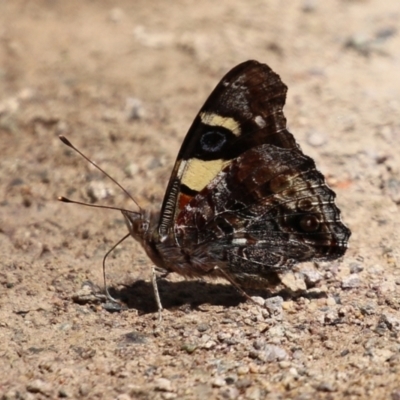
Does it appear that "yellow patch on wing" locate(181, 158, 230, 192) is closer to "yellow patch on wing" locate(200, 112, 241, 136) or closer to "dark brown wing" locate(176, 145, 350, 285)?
"dark brown wing" locate(176, 145, 350, 285)

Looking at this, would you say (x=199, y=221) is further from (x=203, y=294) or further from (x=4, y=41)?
(x=4, y=41)

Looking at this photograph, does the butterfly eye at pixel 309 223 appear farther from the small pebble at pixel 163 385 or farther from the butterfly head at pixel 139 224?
the small pebble at pixel 163 385

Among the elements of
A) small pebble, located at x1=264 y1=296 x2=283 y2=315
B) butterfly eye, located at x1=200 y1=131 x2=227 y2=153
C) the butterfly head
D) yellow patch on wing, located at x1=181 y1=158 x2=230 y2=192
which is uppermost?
butterfly eye, located at x1=200 y1=131 x2=227 y2=153

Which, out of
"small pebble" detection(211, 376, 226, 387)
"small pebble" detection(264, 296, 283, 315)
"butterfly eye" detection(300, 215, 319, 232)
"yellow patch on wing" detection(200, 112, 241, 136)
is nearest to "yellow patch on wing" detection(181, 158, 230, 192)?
"yellow patch on wing" detection(200, 112, 241, 136)

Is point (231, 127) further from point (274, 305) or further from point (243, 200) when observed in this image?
point (274, 305)

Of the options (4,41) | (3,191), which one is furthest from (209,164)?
(4,41)

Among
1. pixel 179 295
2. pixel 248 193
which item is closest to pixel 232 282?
pixel 179 295

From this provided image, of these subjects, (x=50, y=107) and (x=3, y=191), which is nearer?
(x=3, y=191)
